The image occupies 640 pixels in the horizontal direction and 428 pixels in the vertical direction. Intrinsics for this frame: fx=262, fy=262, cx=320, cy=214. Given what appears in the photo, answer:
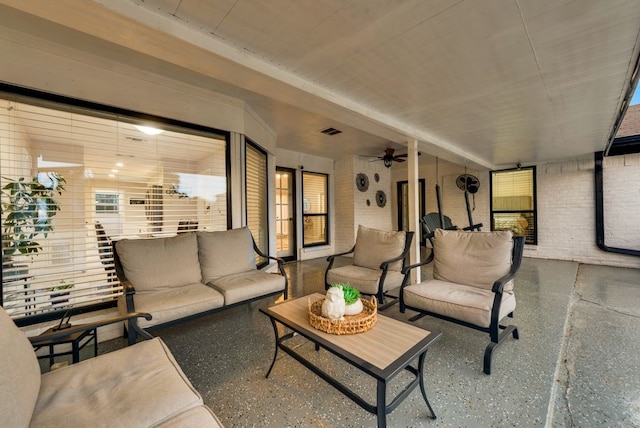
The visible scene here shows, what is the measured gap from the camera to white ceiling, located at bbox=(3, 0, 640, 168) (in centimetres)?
150

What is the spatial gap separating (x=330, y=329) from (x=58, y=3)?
226 centimetres

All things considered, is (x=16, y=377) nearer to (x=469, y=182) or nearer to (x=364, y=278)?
(x=364, y=278)

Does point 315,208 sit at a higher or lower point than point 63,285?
higher

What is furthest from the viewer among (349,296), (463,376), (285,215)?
(285,215)

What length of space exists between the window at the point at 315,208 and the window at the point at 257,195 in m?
1.88

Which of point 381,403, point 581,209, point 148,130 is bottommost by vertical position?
point 381,403

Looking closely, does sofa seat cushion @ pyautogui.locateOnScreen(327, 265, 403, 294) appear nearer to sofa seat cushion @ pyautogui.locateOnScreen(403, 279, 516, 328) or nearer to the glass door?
sofa seat cushion @ pyautogui.locateOnScreen(403, 279, 516, 328)

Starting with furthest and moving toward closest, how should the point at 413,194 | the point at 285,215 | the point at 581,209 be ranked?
the point at 285,215 → the point at 581,209 → the point at 413,194

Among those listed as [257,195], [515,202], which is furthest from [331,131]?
[515,202]

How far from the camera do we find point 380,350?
132cm

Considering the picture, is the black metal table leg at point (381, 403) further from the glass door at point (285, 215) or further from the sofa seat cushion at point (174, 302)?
the glass door at point (285, 215)

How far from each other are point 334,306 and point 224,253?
66.5 inches

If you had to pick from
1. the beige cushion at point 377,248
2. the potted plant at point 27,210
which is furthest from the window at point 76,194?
the beige cushion at point 377,248

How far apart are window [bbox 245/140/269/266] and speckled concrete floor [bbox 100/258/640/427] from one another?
1.38 m
